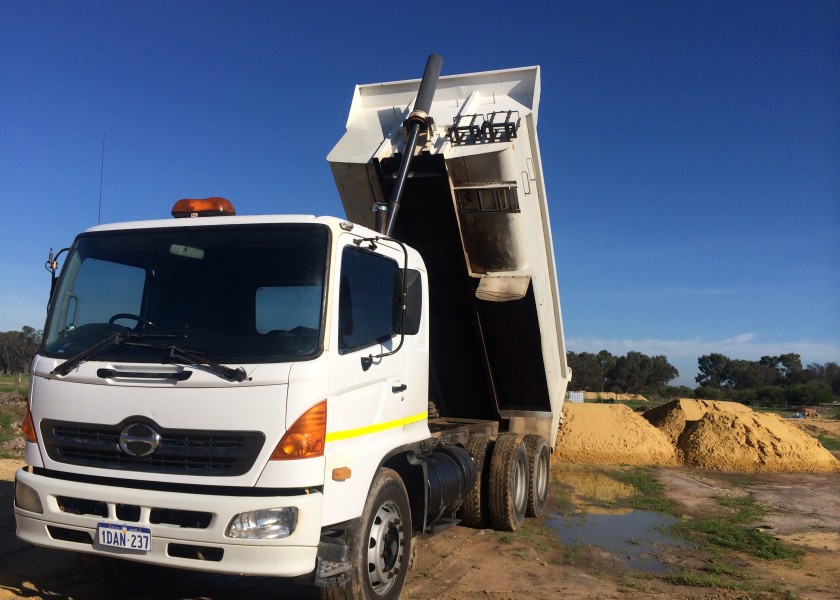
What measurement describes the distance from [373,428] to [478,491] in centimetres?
288

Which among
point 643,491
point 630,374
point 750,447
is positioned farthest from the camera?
point 630,374

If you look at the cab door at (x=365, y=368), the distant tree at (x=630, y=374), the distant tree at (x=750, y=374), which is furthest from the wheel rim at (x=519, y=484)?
the distant tree at (x=750, y=374)

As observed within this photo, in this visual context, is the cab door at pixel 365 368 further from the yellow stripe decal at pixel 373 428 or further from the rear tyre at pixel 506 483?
the rear tyre at pixel 506 483

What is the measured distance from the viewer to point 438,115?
6703 millimetres

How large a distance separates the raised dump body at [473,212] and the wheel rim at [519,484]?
34.8 inches

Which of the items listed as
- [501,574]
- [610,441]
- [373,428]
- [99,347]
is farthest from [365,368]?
[610,441]

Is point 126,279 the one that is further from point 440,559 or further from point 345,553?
point 440,559

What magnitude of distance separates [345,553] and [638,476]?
9541mm

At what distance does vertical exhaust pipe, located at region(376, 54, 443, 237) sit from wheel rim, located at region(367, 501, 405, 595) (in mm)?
2236

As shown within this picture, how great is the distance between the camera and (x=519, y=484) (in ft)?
23.7

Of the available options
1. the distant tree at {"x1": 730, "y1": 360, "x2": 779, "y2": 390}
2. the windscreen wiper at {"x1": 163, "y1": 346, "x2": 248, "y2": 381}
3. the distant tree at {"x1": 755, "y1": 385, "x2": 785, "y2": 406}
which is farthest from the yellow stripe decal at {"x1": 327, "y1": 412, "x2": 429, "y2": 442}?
the distant tree at {"x1": 730, "y1": 360, "x2": 779, "y2": 390}

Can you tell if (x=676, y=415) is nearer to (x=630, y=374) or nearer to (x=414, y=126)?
(x=414, y=126)

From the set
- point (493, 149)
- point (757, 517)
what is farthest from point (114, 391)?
point (757, 517)

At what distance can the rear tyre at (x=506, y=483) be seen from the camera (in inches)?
264
